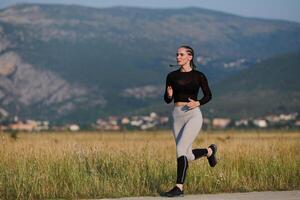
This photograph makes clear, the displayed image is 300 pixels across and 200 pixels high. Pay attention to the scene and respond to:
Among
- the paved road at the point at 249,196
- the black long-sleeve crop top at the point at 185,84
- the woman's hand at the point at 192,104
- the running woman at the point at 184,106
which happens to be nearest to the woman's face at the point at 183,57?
the running woman at the point at 184,106

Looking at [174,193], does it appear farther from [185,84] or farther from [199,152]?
[185,84]

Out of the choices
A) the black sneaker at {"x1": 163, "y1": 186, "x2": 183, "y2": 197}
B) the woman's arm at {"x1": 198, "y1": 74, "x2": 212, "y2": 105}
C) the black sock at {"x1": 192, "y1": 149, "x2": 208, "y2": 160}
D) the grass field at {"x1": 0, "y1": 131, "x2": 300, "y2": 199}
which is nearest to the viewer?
the black sneaker at {"x1": 163, "y1": 186, "x2": 183, "y2": 197}

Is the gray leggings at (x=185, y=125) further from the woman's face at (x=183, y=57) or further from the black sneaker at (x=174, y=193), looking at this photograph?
the woman's face at (x=183, y=57)

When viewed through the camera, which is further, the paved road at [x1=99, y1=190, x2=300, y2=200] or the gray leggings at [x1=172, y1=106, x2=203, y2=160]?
the gray leggings at [x1=172, y1=106, x2=203, y2=160]

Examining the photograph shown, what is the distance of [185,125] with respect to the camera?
11.4 m

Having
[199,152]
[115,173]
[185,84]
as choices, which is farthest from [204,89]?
[115,173]

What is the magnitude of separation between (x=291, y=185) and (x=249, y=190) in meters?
0.96

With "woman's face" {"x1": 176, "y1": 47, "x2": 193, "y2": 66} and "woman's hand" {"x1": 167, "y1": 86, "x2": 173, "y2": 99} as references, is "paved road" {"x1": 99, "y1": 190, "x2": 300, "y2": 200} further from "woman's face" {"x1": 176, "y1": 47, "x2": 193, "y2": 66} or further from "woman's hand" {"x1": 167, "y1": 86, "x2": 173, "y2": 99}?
"woman's face" {"x1": 176, "y1": 47, "x2": 193, "y2": 66}

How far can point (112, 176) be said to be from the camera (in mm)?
13383

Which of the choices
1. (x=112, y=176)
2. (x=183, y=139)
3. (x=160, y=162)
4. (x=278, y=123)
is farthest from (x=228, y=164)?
(x=278, y=123)

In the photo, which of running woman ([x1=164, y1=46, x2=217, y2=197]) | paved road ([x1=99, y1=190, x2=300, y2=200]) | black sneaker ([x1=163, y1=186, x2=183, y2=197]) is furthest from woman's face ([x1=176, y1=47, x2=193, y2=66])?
paved road ([x1=99, y1=190, x2=300, y2=200])

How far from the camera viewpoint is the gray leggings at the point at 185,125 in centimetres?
1140

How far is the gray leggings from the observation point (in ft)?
37.4

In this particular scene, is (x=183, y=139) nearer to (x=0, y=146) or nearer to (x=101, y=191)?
(x=101, y=191)
